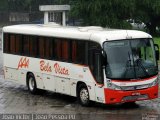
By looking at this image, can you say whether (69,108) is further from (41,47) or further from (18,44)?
(18,44)

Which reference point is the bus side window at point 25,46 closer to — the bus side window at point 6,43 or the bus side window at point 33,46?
the bus side window at point 33,46

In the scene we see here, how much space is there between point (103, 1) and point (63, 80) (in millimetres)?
33599

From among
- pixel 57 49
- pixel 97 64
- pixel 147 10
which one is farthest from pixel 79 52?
pixel 147 10

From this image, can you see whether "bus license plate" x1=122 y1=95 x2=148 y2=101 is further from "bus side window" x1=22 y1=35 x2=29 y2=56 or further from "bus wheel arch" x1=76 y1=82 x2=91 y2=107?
"bus side window" x1=22 y1=35 x2=29 y2=56

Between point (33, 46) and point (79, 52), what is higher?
point (79, 52)

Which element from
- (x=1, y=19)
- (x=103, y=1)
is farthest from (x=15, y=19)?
(x=103, y=1)

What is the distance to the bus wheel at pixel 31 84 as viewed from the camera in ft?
81.0

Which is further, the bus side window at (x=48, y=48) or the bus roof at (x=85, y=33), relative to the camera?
the bus side window at (x=48, y=48)

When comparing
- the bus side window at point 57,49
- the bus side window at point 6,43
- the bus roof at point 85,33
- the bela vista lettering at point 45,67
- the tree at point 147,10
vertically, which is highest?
the bus roof at point 85,33

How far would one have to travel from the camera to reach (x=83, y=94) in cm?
2078

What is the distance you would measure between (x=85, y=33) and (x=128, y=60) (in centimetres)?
202

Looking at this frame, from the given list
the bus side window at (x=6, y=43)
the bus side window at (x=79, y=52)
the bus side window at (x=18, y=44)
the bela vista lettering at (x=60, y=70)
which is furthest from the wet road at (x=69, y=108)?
the bus side window at (x=6, y=43)

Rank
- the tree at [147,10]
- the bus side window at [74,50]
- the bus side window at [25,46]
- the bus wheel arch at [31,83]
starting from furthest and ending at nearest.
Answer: the tree at [147,10], the bus side window at [25,46], the bus wheel arch at [31,83], the bus side window at [74,50]

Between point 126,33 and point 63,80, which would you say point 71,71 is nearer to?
point 63,80
